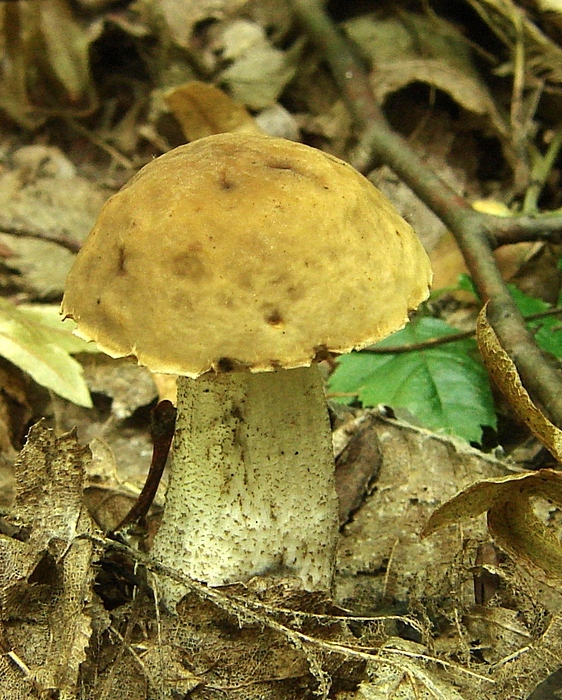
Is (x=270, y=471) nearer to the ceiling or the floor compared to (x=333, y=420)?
nearer to the ceiling

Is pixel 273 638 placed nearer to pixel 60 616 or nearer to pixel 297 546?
pixel 297 546

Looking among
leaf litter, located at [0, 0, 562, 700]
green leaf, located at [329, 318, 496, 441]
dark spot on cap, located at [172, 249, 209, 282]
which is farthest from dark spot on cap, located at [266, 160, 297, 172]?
A: green leaf, located at [329, 318, 496, 441]

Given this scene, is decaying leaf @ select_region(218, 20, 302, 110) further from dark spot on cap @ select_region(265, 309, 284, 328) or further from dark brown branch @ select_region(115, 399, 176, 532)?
dark spot on cap @ select_region(265, 309, 284, 328)

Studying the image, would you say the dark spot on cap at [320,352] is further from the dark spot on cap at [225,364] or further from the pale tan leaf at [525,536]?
the pale tan leaf at [525,536]

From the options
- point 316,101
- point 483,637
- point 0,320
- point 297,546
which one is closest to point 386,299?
point 297,546

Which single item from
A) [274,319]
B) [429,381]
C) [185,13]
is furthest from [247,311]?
[185,13]

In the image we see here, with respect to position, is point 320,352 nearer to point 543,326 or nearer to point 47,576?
point 47,576
